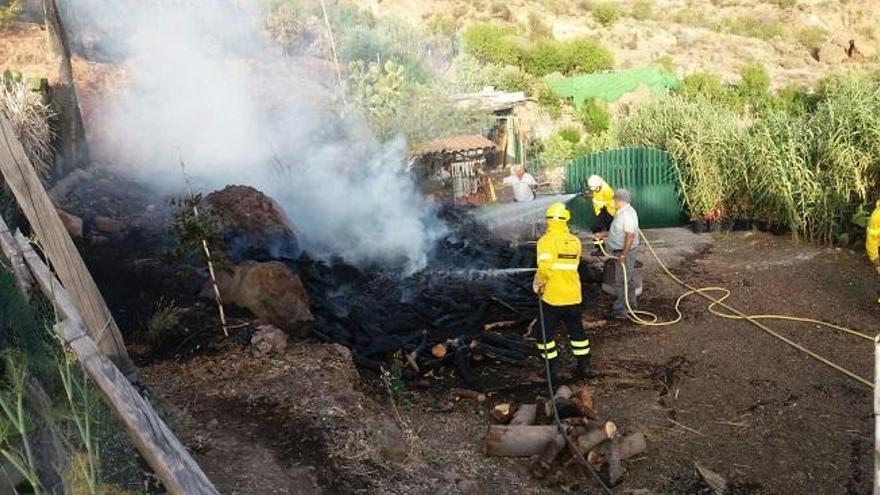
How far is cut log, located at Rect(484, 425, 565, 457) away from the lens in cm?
474

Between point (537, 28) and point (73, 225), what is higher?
point (537, 28)

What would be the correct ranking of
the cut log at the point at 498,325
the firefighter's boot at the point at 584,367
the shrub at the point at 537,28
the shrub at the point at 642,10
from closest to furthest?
1. the firefighter's boot at the point at 584,367
2. the cut log at the point at 498,325
3. the shrub at the point at 537,28
4. the shrub at the point at 642,10

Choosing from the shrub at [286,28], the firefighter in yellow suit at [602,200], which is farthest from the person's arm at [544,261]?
the shrub at [286,28]

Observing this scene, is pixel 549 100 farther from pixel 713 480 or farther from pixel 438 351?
pixel 713 480

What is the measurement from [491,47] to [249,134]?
19.6 metres

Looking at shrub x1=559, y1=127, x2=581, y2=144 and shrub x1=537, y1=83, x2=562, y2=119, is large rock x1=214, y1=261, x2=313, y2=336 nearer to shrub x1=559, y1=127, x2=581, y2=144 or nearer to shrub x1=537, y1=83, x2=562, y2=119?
shrub x1=559, y1=127, x2=581, y2=144

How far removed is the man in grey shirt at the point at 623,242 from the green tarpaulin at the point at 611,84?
20.9 metres

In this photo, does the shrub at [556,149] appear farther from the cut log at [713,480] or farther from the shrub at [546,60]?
the cut log at [713,480]

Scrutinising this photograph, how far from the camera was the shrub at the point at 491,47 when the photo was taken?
33.0 m

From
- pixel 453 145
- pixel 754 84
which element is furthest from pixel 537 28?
pixel 453 145

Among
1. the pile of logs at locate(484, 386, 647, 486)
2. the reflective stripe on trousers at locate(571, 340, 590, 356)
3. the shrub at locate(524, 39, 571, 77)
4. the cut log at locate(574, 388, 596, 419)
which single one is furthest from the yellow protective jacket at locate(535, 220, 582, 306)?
the shrub at locate(524, 39, 571, 77)

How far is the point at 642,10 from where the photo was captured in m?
43.2

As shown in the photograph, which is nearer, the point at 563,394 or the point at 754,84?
the point at 563,394

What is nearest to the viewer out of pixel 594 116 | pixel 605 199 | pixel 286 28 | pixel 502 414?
pixel 502 414
